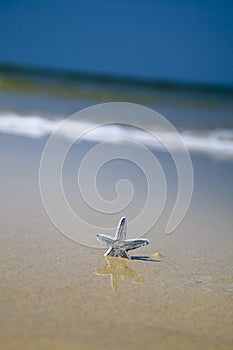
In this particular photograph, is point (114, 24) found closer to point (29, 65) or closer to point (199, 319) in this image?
point (29, 65)

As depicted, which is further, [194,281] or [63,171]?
[63,171]

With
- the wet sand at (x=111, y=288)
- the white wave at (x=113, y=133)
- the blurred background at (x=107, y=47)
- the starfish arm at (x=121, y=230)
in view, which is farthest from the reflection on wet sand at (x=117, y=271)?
the blurred background at (x=107, y=47)

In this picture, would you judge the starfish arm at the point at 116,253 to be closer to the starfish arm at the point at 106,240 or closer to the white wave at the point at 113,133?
the starfish arm at the point at 106,240

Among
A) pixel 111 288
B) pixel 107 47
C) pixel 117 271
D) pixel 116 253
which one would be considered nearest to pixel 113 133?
pixel 116 253

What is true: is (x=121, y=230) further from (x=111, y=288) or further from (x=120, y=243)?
(x=111, y=288)

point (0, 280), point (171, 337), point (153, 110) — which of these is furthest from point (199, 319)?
point (153, 110)
